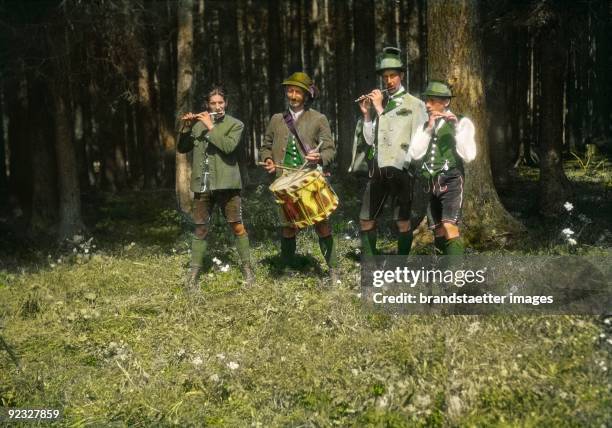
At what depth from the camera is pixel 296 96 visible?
7504 millimetres

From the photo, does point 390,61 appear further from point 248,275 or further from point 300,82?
point 248,275

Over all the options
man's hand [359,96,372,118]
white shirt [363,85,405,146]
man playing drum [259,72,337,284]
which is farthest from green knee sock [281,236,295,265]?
man's hand [359,96,372,118]

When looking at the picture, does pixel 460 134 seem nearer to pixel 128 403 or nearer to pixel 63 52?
pixel 128 403

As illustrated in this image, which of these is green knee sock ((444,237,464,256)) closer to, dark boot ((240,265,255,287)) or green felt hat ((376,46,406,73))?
green felt hat ((376,46,406,73))

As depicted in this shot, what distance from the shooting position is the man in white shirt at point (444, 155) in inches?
254

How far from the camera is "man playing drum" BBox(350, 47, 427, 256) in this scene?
22.5ft

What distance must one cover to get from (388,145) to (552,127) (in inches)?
164

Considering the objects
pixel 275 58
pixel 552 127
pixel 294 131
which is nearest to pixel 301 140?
pixel 294 131

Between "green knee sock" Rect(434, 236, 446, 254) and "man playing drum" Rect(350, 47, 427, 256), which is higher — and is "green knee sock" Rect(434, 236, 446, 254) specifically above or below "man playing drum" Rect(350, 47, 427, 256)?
below

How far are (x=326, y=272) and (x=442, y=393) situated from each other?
11.1 ft

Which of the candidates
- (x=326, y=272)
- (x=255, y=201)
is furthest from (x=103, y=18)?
(x=326, y=272)

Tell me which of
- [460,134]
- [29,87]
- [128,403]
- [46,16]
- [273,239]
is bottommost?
[128,403]

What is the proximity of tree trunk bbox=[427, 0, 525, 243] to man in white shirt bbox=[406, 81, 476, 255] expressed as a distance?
1855 mm

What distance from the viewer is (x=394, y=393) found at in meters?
4.91
